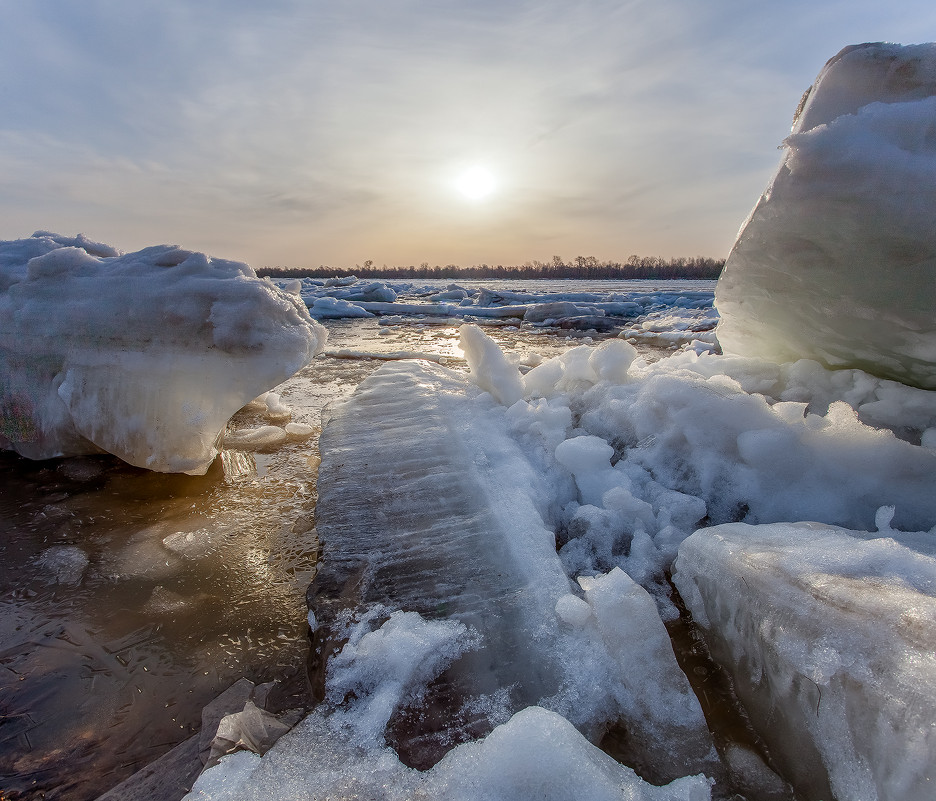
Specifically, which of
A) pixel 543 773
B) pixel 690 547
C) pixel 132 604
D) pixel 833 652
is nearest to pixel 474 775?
pixel 543 773

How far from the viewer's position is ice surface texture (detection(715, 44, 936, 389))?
1356 millimetres

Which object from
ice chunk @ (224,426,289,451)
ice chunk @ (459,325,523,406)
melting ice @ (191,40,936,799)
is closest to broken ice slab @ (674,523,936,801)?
melting ice @ (191,40,936,799)

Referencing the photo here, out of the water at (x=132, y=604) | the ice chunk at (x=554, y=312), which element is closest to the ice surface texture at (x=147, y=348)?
the water at (x=132, y=604)

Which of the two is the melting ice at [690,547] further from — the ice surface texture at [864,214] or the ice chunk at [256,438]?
the ice chunk at [256,438]

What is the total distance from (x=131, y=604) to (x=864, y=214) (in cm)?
253

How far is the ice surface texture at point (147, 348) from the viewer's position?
2.21 meters

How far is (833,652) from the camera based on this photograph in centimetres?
83

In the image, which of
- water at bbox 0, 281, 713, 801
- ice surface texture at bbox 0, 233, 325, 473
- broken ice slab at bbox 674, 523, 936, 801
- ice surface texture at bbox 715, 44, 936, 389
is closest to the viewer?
broken ice slab at bbox 674, 523, 936, 801

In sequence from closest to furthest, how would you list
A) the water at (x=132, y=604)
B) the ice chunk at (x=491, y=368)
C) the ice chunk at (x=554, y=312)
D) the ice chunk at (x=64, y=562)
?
the water at (x=132, y=604)
the ice chunk at (x=64, y=562)
the ice chunk at (x=491, y=368)
the ice chunk at (x=554, y=312)

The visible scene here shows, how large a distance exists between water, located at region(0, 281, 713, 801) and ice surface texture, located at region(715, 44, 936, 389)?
2053mm

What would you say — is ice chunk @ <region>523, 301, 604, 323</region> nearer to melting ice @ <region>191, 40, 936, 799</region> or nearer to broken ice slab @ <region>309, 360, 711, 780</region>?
melting ice @ <region>191, 40, 936, 799</region>

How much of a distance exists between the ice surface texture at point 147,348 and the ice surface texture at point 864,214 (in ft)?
6.85

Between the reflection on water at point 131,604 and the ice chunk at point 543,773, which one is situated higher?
the ice chunk at point 543,773

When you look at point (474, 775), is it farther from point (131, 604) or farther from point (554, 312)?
point (554, 312)
